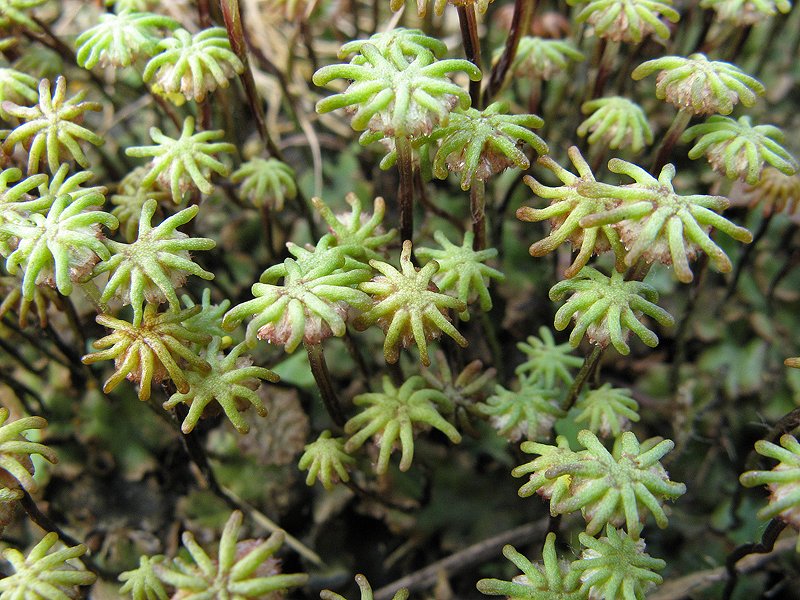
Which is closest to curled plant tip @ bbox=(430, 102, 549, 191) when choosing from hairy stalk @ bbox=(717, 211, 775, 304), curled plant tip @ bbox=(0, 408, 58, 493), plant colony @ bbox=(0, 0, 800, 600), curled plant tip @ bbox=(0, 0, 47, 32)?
plant colony @ bbox=(0, 0, 800, 600)

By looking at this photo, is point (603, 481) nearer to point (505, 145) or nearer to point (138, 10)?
point (505, 145)

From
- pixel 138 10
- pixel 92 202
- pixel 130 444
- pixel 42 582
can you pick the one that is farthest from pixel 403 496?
pixel 138 10

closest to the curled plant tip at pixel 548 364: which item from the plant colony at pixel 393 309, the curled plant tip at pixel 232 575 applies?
the plant colony at pixel 393 309

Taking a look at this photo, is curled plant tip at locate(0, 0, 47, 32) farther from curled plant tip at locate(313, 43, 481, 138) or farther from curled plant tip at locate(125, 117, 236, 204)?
curled plant tip at locate(313, 43, 481, 138)

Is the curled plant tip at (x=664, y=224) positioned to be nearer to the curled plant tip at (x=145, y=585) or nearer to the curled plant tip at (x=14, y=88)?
the curled plant tip at (x=145, y=585)

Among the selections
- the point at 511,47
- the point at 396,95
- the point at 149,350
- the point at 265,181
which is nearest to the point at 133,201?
the point at 265,181

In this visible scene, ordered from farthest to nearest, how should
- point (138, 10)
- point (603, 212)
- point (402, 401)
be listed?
1. point (138, 10)
2. point (402, 401)
3. point (603, 212)
